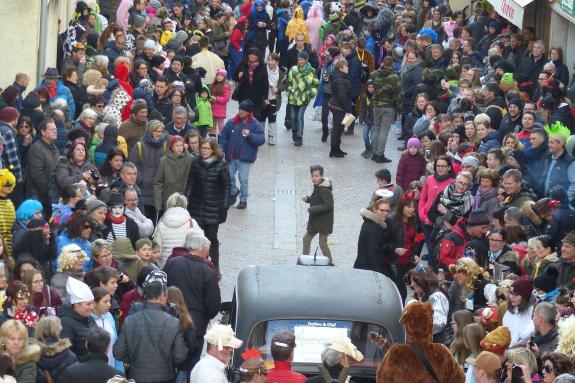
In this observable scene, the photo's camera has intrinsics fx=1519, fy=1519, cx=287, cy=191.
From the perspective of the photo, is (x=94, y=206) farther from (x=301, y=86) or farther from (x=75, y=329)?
(x=301, y=86)

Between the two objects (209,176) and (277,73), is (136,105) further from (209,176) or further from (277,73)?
(277,73)

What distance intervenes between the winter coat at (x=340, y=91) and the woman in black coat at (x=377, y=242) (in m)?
7.82

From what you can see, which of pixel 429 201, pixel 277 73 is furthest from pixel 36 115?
pixel 277 73

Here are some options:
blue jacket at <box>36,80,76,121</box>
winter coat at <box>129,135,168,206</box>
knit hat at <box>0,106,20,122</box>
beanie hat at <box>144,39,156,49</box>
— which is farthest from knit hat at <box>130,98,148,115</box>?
beanie hat at <box>144,39,156,49</box>

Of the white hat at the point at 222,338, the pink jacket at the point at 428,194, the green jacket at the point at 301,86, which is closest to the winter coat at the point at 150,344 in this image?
the white hat at the point at 222,338

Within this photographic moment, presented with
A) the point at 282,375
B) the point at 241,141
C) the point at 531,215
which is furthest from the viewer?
the point at 241,141

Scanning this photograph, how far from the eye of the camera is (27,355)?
38.2 feet

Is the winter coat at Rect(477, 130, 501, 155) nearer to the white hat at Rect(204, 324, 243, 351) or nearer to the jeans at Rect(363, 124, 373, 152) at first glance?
the jeans at Rect(363, 124, 373, 152)

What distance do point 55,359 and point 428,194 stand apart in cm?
798

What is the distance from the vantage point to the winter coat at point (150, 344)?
12.5 metres

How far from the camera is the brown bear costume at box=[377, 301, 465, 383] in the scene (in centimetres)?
995

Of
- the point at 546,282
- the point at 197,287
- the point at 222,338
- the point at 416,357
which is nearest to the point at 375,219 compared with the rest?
the point at 197,287

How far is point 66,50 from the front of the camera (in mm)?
24953

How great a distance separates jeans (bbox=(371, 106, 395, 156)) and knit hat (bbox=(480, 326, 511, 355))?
11.9 m
